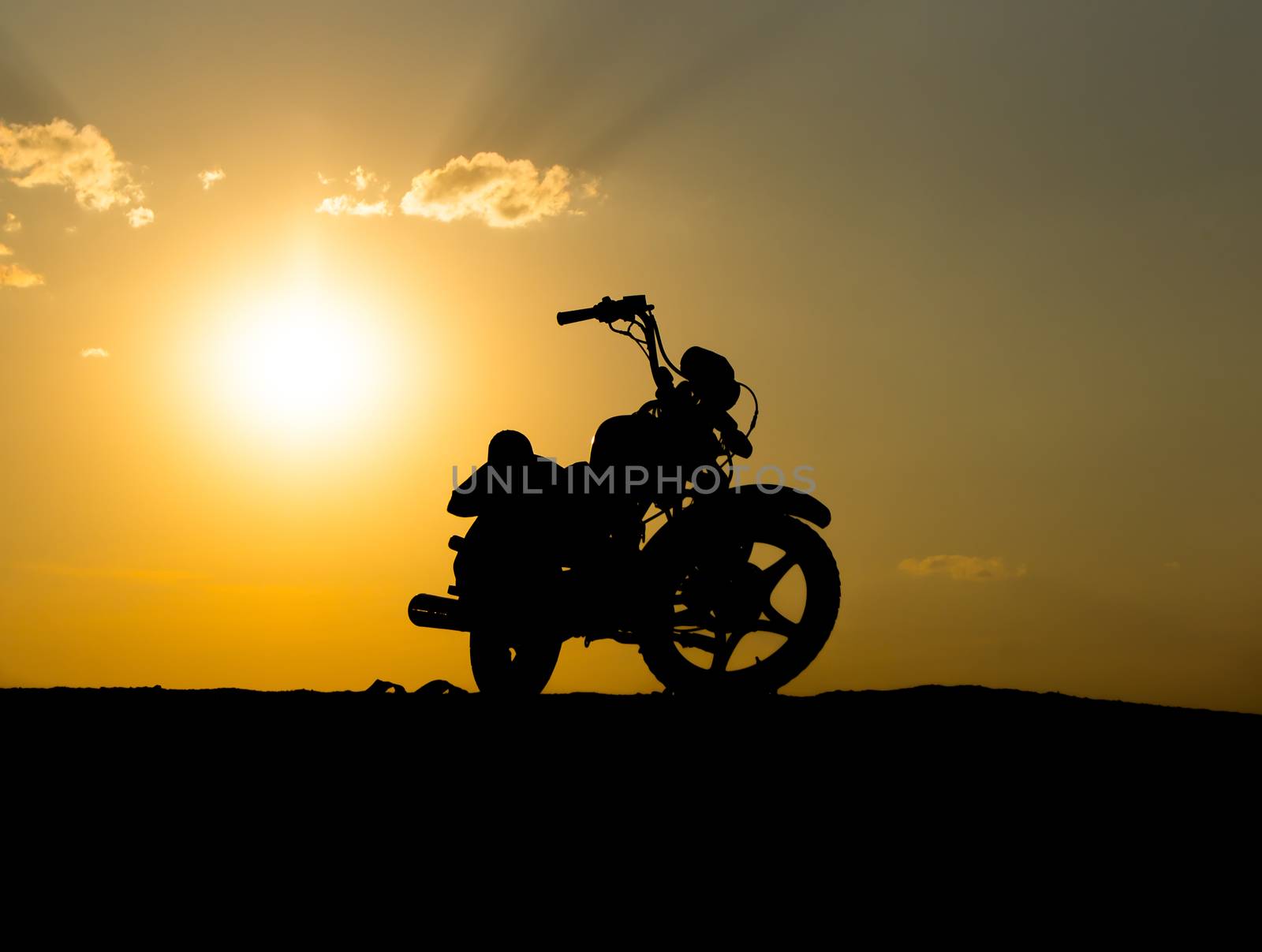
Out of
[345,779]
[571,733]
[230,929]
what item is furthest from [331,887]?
[571,733]

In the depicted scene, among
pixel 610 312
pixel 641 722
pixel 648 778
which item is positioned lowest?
pixel 648 778

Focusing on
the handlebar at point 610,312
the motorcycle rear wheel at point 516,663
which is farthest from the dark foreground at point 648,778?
the handlebar at point 610,312

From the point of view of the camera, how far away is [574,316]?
827cm

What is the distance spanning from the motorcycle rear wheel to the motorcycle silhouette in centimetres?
2

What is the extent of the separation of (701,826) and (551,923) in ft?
3.37

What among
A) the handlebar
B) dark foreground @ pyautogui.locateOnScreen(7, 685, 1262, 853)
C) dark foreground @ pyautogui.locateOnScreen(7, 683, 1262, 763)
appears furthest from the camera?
the handlebar

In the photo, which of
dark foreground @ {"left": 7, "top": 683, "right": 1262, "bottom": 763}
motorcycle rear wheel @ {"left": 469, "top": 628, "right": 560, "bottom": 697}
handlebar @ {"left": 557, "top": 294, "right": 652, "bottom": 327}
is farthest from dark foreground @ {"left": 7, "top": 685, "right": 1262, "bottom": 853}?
handlebar @ {"left": 557, "top": 294, "right": 652, "bottom": 327}

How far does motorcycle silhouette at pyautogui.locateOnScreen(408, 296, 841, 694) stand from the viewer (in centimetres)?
735

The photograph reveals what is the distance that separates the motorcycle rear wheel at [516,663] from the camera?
8.45 metres

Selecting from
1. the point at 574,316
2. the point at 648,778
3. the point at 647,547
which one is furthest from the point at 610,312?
the point at 648,778

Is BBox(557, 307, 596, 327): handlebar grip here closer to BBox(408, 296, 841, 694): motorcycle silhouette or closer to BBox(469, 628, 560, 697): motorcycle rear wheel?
BBox(408, 296, 841, 694): motorcycle silhouette

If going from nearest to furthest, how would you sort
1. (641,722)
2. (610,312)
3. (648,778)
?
(648,778) → (641,722) → (610,312)

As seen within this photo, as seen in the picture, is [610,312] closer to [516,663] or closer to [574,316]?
[574,316]

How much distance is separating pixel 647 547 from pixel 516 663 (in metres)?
1.72
